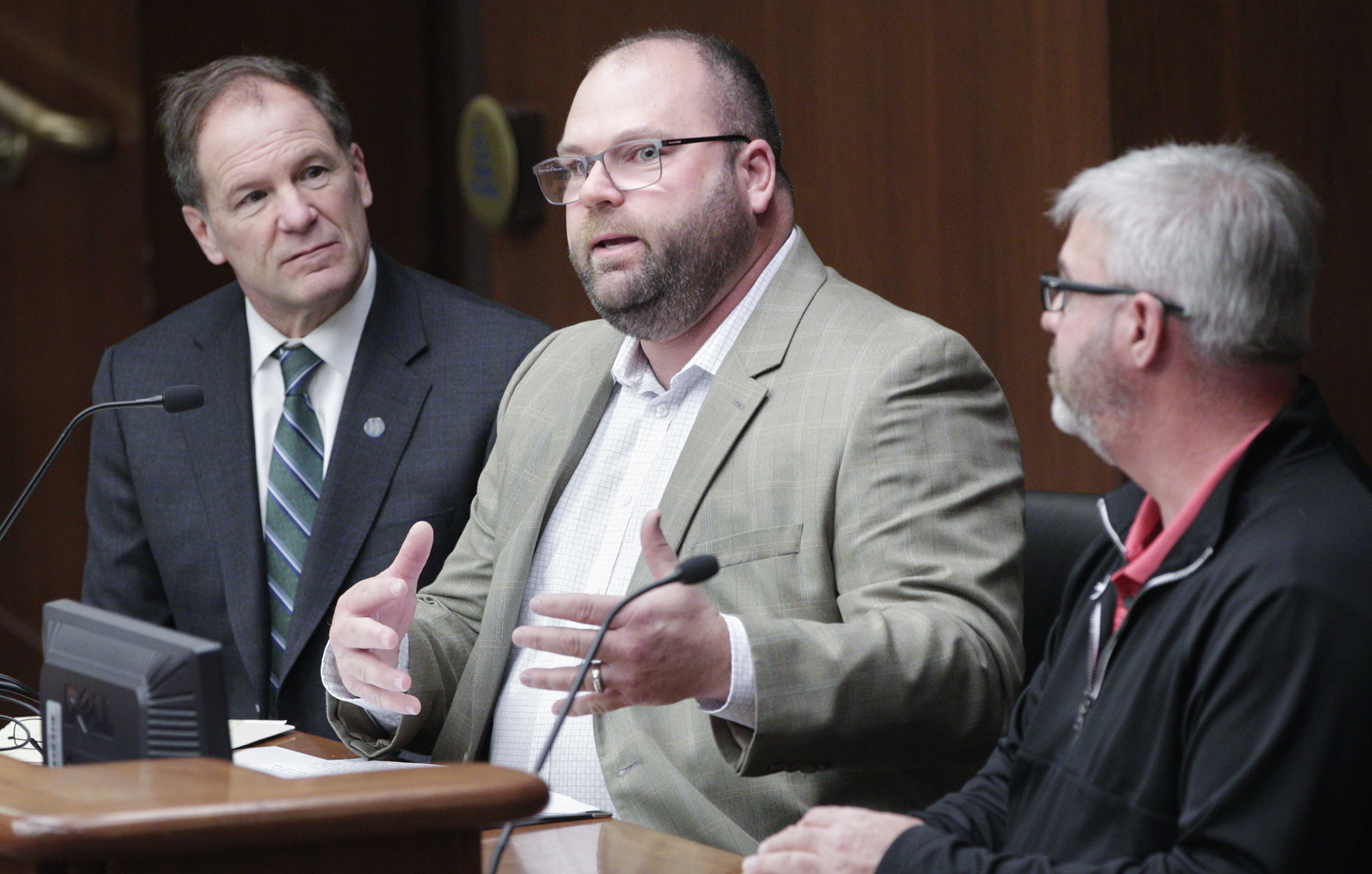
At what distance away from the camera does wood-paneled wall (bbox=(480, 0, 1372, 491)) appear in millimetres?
2619

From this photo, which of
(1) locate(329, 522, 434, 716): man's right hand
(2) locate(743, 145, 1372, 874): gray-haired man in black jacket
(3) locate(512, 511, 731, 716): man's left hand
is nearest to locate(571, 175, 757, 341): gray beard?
(1) locate(329, 522, 434, 716): man's right hand

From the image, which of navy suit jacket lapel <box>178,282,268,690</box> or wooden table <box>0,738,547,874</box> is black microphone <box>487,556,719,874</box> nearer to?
wooden table <box>0,738,547,874</box>

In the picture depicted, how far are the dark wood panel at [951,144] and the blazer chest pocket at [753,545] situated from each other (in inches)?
38.4

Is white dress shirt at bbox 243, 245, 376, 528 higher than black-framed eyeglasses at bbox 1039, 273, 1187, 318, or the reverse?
black-framed eyeglasses at bbox 1039, 273, 1187, 318

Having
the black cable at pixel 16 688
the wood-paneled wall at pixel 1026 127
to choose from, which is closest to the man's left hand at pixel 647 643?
the black cable at pixel 16 688

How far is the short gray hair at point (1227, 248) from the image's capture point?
1320mm

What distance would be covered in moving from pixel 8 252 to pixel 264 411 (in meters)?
1.70

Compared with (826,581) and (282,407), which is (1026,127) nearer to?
(826,581)

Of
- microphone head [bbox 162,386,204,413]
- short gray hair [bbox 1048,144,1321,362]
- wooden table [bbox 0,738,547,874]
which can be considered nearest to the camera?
wooden table [bbox 0,738,547,874]

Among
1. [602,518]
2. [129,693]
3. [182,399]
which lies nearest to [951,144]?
[602,518]

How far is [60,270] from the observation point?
4098 millimetres

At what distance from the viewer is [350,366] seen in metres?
2.81

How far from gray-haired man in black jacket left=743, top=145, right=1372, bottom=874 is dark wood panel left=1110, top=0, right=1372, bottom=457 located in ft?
4.16

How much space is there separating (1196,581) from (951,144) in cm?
176
